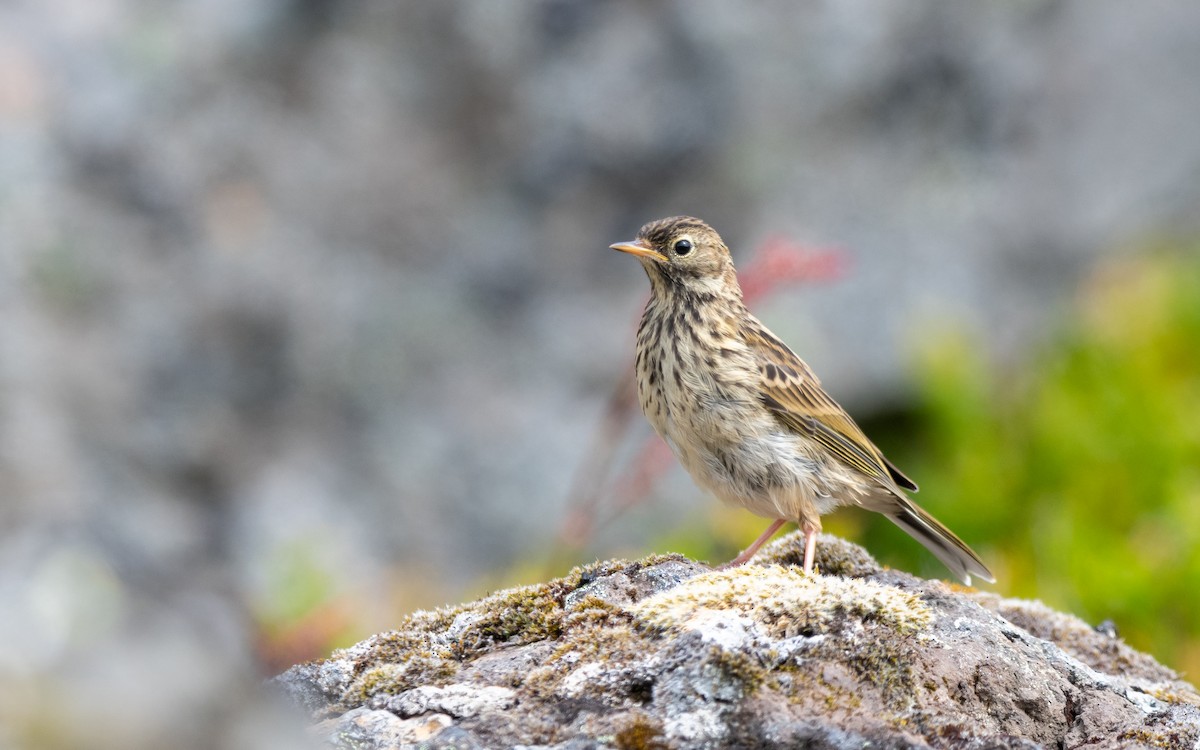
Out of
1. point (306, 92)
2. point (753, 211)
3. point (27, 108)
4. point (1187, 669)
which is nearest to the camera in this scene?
point (1187, 669)

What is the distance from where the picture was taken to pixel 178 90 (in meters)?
8.03

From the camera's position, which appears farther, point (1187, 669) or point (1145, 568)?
point (1145, 568)

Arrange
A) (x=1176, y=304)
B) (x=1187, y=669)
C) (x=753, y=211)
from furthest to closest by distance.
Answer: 1. (x=1176, y=304)
2. (x=753, y=211)
3. (x=1187, y=669)

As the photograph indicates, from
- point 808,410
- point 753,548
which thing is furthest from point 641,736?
point 808,410

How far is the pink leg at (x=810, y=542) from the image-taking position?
448 centimetres

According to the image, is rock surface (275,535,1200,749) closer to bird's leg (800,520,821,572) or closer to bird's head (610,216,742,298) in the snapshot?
bird's leg (800,520,821,572)

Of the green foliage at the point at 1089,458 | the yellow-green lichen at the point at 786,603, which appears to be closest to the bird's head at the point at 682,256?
the yellow-green lichen at the point at 786,603

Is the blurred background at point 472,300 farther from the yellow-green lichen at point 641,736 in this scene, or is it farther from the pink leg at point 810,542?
the yellow-green lichen at point 641,736

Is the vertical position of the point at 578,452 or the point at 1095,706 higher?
the point at 578,452

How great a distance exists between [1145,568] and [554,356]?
12.8 ft

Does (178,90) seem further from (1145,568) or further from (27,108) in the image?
(1145,568)

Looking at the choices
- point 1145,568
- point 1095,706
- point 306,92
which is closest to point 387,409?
point 306,92

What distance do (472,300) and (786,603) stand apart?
5.37 meters

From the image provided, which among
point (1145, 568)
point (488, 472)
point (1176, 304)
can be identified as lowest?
point (1145, 568)
